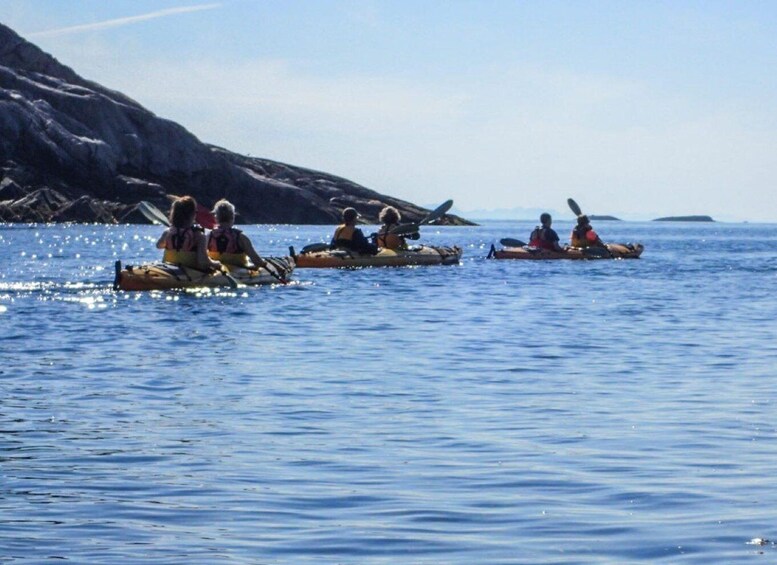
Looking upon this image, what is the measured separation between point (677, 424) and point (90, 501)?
5403 mm

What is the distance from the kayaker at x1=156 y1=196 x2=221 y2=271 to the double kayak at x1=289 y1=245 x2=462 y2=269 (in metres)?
9.22

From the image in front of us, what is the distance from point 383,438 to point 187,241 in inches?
694

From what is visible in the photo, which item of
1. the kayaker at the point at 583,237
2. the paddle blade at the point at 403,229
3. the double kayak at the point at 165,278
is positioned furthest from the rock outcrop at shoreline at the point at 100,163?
the double kayak at the point at 165,278

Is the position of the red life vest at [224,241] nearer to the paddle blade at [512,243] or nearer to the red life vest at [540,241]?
the red life vest at [540,241]

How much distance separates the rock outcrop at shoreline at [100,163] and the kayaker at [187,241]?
98.1 metres

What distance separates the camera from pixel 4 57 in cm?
14838

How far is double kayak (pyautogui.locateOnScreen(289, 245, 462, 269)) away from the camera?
131ft

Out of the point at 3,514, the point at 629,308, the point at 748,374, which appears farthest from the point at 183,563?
the point at 629,308

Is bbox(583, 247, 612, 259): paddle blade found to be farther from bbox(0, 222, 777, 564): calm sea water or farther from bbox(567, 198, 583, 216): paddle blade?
bbox(0, 222, 777, 564): calm sea water

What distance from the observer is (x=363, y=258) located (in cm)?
4044

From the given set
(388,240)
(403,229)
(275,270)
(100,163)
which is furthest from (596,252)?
(100,163)

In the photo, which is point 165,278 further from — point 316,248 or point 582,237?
point 582,237

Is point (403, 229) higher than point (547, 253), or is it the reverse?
point (403, 229)

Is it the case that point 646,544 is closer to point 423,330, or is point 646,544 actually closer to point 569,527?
point 569,527
